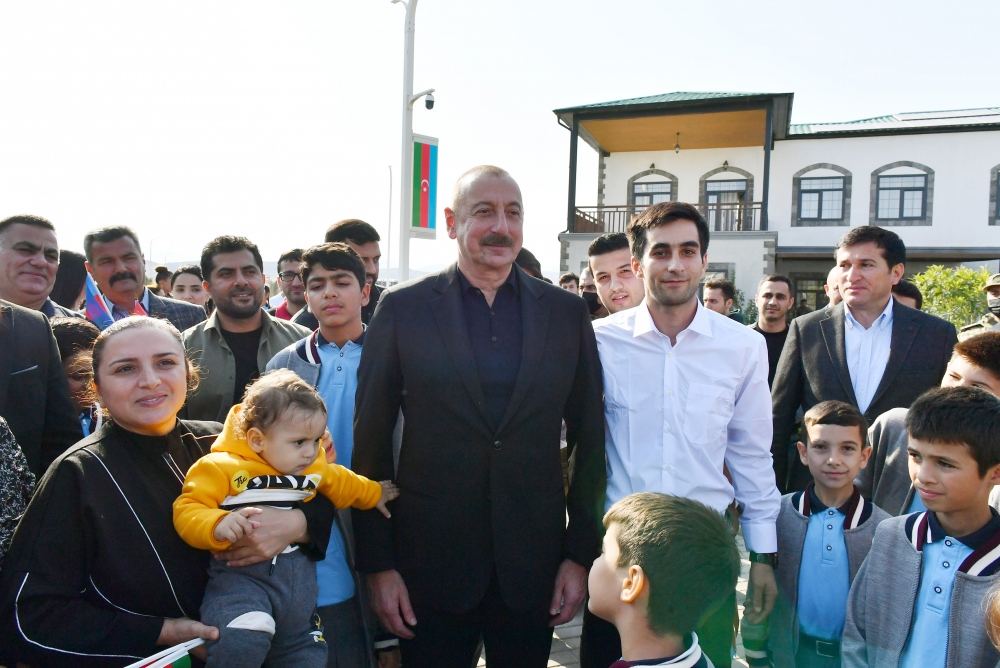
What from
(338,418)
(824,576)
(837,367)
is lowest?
(824,576)

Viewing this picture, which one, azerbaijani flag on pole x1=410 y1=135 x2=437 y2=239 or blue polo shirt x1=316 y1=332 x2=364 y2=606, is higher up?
azerbaijani flag on pole x1=410 y1=135 x2=437 y2=239

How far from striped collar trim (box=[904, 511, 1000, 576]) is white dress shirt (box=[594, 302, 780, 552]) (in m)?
0.47

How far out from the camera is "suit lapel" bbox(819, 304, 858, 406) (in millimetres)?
3617

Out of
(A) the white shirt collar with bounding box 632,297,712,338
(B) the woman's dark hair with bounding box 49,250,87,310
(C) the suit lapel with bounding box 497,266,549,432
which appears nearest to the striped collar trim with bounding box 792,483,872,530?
(A) the white shirt collar with bounding box 632,297,712,338

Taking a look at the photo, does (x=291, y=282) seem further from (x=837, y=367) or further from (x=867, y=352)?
(x=867, y=352)

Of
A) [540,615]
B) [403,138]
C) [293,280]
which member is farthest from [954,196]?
[540,615]

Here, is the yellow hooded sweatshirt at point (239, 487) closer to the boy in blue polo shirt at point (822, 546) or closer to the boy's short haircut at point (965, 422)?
the boy in blue polo shirt at point (822, 546)

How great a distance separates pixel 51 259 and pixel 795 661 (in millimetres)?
4199

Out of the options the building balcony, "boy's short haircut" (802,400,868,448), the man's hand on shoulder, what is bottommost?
the man's hand on shoulder

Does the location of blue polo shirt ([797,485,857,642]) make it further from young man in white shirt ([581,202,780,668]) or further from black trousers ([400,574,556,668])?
black trousers ([400,574,556,668])

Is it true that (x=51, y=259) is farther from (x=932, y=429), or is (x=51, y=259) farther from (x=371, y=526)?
(x=932, y=429)

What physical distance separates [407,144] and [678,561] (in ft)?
26.7

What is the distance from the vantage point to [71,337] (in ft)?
9.64

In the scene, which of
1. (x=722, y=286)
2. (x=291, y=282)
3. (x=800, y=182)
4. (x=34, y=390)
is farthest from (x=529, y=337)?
(x=800, y=182)
